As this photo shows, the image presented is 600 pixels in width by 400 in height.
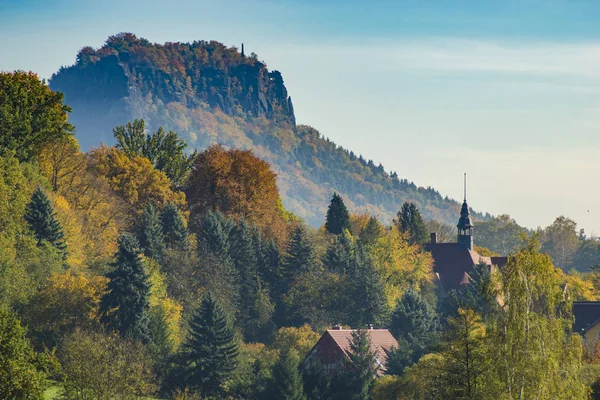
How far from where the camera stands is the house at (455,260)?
422ft

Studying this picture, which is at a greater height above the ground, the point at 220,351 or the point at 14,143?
the point at 14,143

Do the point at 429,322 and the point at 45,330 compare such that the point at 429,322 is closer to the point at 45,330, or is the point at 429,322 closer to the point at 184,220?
the point at 184,220

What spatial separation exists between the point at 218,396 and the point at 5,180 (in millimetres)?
21852

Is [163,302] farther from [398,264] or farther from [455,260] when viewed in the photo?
[455,260]

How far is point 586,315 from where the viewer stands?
361ft

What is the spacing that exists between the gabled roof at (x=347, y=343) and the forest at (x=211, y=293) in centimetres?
109

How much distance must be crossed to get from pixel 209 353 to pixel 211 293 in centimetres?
654

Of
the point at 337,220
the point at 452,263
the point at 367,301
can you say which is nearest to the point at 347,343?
the point at 367,301

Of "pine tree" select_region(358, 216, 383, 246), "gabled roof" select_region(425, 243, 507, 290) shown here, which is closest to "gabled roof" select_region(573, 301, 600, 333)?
"gabled roof" select_region(425, 243, 507, 290)

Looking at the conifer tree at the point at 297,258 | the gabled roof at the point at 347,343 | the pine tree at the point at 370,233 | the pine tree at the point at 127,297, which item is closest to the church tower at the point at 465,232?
the pine tree at the point at 370,233

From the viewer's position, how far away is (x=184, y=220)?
328 ft

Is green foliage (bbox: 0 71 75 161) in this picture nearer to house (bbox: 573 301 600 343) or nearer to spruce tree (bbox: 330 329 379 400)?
spruce tree (bbox: 330 329 379 400)

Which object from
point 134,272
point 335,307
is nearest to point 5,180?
point 134,272

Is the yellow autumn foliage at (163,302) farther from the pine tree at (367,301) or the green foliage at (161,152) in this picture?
the green foliage at (161,152)
